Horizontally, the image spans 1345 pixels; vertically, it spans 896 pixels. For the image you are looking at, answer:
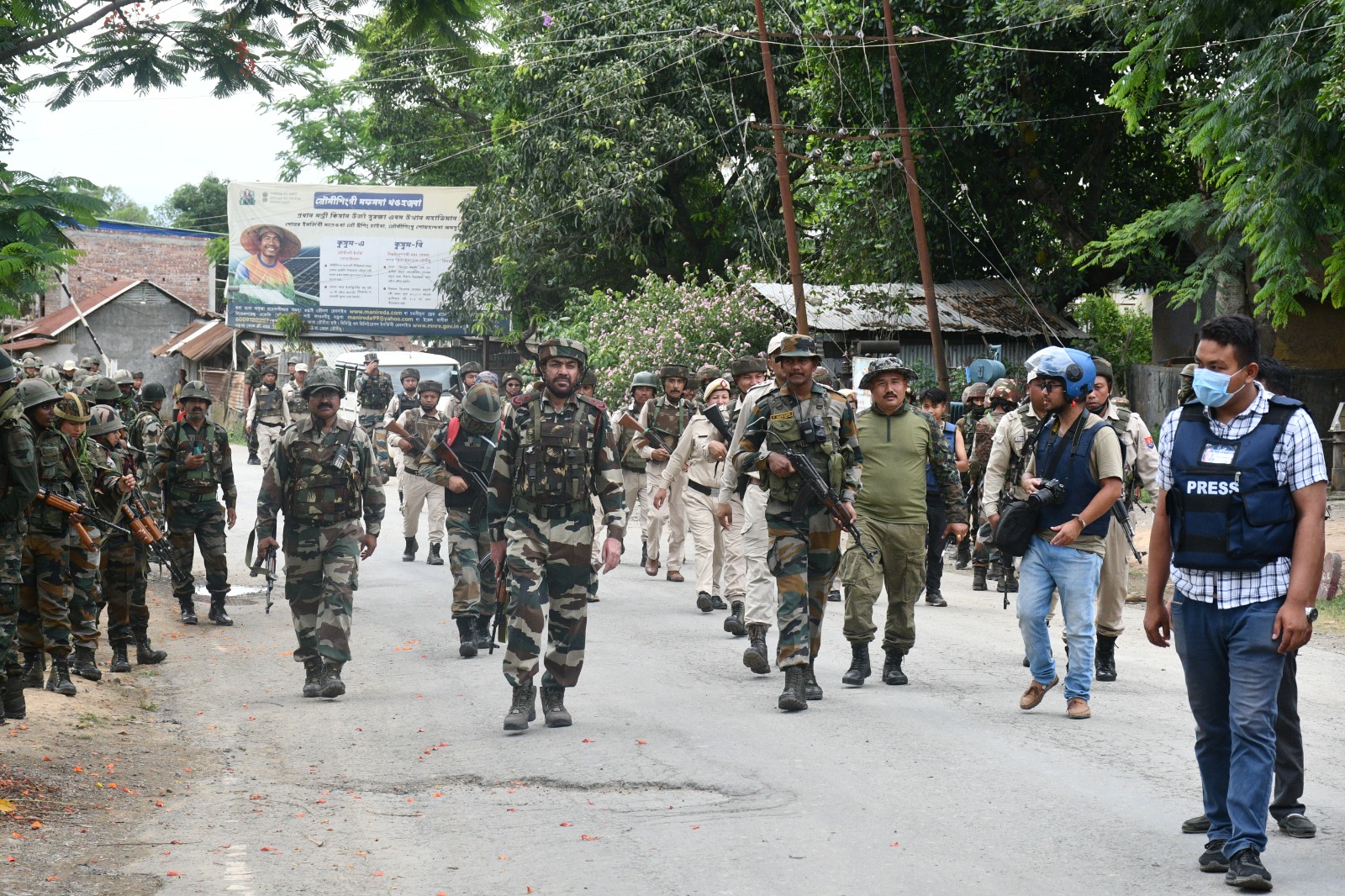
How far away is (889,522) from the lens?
8.73 meters

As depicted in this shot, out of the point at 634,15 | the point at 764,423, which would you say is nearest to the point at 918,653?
the point at 764,423

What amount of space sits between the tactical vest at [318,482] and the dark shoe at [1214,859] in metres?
5.75

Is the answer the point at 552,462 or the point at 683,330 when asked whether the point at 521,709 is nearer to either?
the point at 552,462

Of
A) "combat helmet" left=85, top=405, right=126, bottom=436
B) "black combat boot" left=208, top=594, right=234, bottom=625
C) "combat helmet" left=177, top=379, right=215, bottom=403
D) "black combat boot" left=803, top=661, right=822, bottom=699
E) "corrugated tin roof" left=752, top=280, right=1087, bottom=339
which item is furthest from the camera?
"corrugated tin roof" left=752, top=280, right=1087, bottom=339

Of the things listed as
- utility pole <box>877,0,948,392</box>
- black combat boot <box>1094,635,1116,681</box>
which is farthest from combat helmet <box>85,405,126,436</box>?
utility pole <box>877,0,948,392</box>

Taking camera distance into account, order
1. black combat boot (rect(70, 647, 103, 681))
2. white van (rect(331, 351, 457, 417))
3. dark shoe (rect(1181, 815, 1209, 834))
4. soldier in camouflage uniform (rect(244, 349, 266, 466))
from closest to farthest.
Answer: dark shoe (rect(1181, 815, 1209, 834)) → black combat boot (rect(70, 647, 103, 681)) → soldier in camouflage uniform (rect(244, 349, 266, 466)) → white van (rect(331, 351, 457, 417))

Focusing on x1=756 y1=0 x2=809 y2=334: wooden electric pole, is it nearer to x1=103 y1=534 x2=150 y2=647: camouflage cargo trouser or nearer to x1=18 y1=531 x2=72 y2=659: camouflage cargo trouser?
x1=103 y1=534 x2=150 y2=647: camouflage cargo trouser

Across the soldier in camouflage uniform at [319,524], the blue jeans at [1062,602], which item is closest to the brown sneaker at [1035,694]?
the blue jeans at [1062,602]

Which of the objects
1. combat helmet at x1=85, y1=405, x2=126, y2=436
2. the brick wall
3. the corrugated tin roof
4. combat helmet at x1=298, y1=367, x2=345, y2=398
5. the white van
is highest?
the brick wall

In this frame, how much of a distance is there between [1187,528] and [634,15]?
27.5 m

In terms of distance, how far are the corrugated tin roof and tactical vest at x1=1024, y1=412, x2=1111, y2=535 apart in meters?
17.0

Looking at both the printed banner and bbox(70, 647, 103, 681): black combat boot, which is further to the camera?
the printed banner

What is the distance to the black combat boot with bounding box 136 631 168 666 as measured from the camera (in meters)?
10.4

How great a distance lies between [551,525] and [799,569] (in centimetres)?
146
